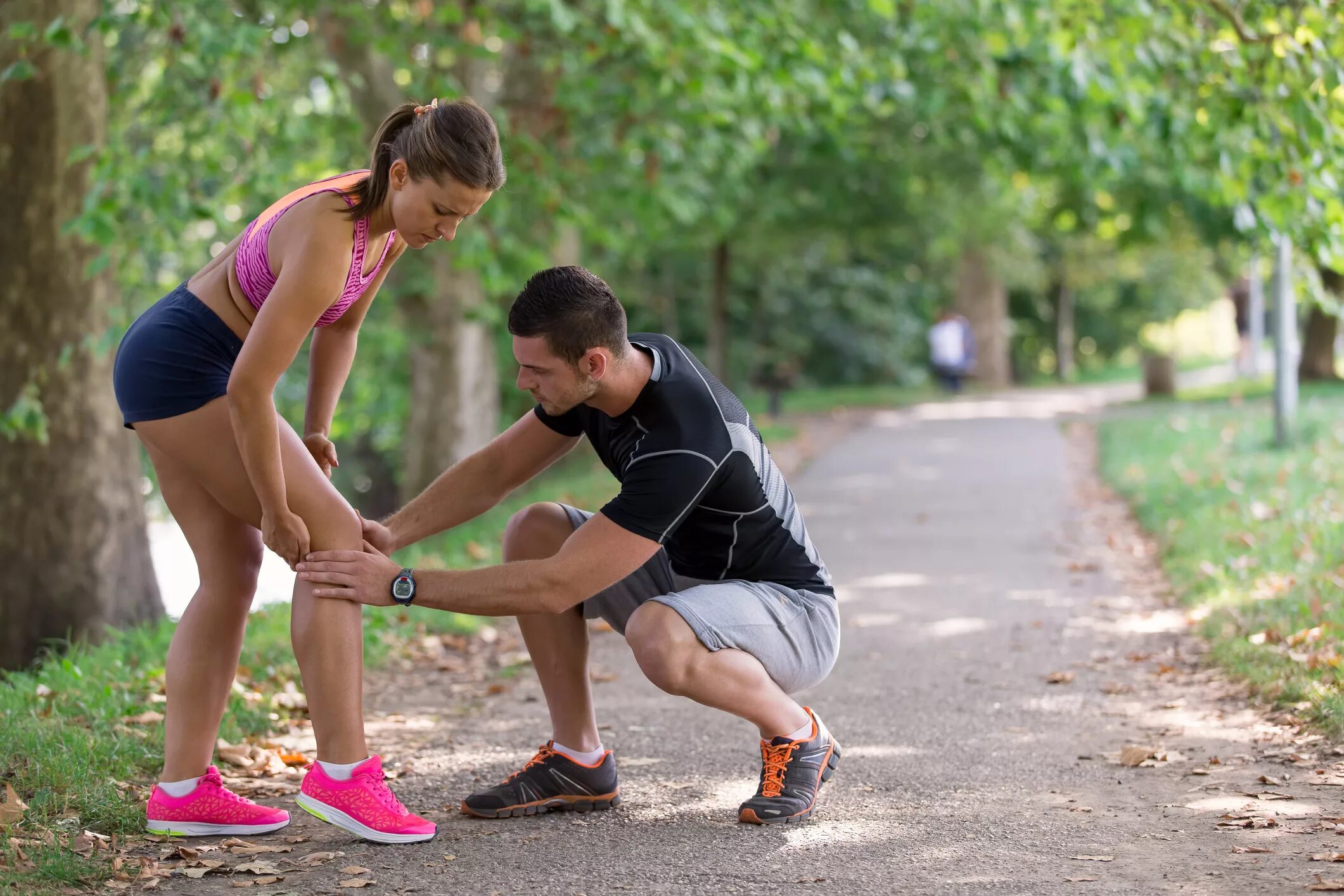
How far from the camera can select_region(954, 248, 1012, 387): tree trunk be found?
28.6 metres

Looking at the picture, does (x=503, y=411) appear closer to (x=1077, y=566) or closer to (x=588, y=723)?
(x=1077, y=566)

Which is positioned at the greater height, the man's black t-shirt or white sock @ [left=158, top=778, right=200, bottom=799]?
the man's black t-shirt

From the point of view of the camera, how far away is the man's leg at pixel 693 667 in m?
3.54

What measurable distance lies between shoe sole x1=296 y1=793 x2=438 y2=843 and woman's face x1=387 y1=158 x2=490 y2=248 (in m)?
1.50

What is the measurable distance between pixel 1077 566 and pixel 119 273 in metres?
5.69

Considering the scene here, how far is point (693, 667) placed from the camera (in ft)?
11.7

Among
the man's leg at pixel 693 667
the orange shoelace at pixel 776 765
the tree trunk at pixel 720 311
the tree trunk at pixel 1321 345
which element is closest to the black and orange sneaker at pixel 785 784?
the orange shoelace at pixel 776 765

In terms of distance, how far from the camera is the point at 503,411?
2298 centimetres

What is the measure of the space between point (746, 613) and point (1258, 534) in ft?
17.0

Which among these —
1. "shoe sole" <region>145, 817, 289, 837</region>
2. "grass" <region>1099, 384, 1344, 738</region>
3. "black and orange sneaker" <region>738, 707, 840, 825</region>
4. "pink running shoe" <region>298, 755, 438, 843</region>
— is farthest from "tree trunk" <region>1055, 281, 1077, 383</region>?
"shoe sole" <region>145, 817, 289, 837</region>

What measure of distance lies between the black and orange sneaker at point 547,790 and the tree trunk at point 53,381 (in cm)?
343

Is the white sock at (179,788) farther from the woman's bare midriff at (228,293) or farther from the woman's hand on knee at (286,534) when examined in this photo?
the woman's bare midriff at (228,293)

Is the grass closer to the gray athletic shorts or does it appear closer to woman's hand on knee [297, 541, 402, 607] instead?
the gray athletic shorts

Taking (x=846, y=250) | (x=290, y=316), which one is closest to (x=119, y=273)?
(x=290, y=316)
